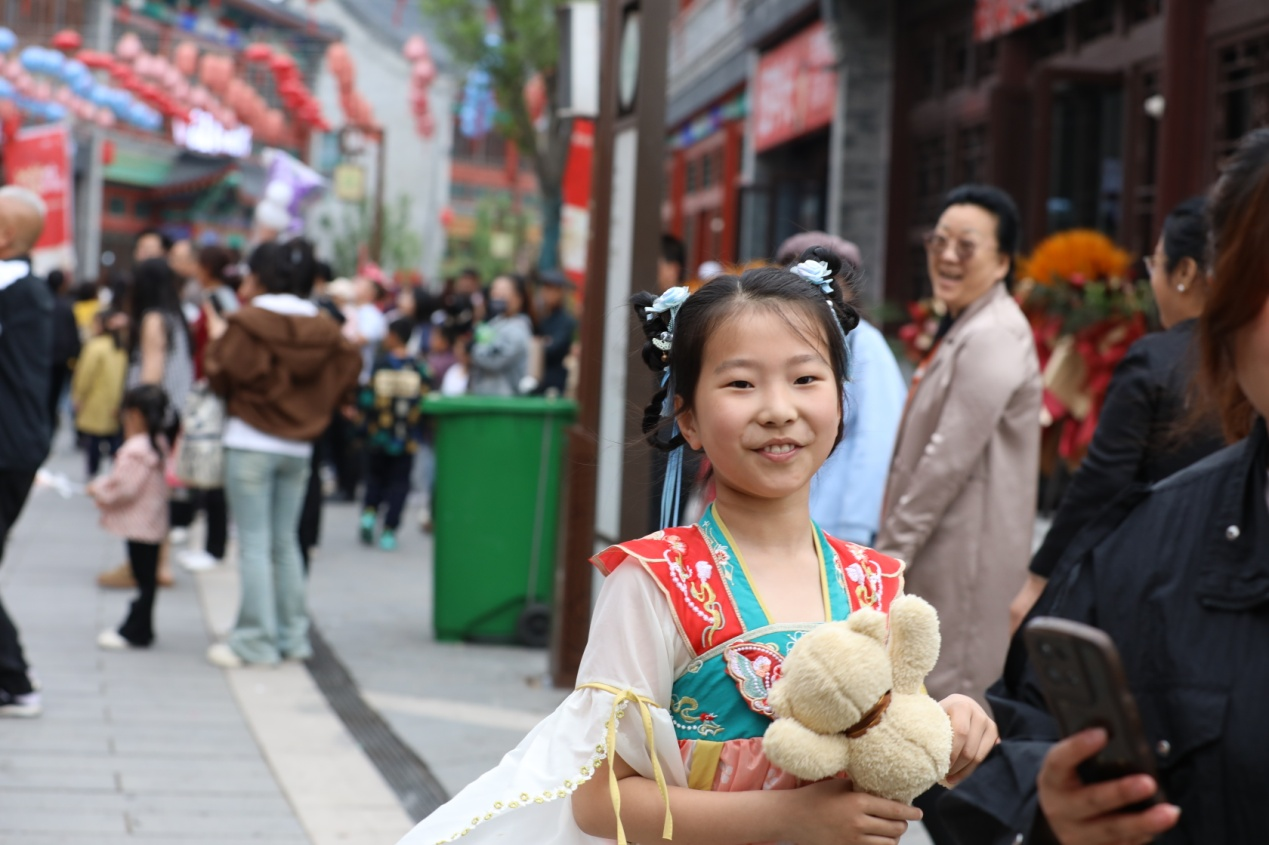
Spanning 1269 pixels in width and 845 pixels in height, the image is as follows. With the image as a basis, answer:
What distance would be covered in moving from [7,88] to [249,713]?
83.8 ft

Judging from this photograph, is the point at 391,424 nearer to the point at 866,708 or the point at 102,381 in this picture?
the point at 102,381

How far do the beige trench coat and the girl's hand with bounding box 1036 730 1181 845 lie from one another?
2873mm

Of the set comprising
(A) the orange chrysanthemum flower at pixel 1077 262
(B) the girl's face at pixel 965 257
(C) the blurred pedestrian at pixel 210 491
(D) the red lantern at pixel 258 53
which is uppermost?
(D) the red lantern at pixel 258 53

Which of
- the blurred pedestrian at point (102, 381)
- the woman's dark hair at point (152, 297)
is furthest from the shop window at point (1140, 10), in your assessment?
the blurred pedestrian at point (102, 381)

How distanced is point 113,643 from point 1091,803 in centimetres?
695

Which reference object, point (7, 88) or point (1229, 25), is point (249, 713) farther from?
point (7, 88)

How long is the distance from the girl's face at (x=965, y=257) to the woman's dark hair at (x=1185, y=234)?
0.65m

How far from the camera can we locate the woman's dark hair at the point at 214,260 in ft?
33.3

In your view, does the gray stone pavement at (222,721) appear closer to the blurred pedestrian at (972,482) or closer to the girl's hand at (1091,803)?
the blurred pedestrian at (972,482)

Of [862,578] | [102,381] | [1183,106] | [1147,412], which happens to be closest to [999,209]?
[1147,412]

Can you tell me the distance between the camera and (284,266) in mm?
7574

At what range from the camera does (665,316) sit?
2.54 metres

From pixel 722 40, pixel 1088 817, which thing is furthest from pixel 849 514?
pixel 722 40

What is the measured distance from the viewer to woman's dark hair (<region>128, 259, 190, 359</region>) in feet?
31.6
